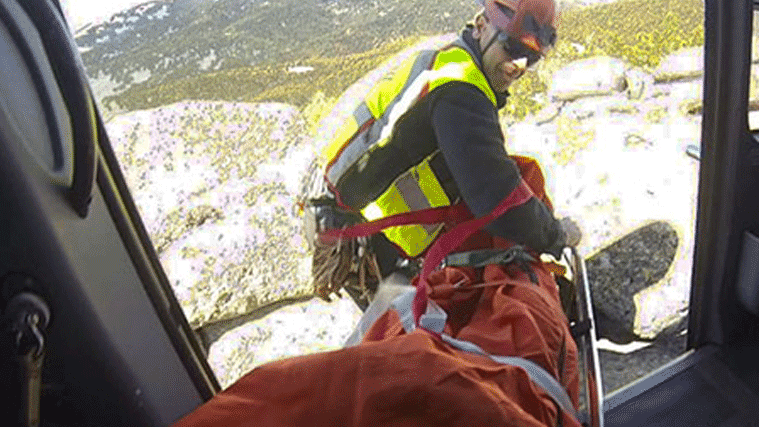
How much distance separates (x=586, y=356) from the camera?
177 centimetres

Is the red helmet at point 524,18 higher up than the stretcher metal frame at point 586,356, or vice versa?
the red helmet at point 524,18

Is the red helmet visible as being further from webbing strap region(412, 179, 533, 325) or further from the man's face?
webbing strap region(412, 179, 533, 325)

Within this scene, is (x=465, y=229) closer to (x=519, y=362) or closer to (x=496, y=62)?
(x=496, y=62)

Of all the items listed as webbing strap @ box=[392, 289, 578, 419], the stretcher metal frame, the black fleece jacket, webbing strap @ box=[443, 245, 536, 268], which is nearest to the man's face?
the black fleece jacket

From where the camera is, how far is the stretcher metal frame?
151 cm

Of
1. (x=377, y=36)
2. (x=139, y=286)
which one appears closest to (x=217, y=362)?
(x=377, y=36)

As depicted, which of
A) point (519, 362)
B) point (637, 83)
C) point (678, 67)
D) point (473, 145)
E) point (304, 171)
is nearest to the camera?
point (519, 362)

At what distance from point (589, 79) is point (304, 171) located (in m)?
2.01

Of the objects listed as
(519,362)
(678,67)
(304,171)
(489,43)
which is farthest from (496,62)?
(678,67)

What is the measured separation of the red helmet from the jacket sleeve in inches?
8.4

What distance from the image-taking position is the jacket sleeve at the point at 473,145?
5.51ft

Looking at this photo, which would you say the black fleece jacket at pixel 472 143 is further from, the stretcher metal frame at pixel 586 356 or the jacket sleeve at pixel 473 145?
the stretcher metal frame at pixel 586 356

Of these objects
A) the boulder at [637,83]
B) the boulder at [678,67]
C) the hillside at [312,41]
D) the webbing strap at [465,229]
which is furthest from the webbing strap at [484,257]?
the boulder at [637,83]

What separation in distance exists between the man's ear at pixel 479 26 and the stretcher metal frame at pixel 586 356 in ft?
2.24
